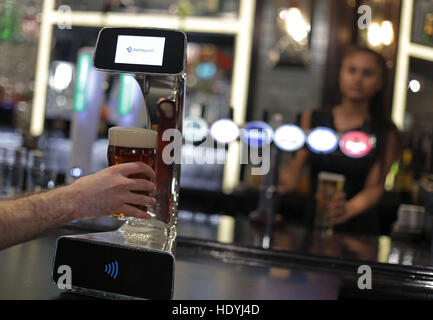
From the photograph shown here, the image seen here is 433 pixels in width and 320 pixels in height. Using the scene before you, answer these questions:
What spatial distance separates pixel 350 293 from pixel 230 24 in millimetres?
3998

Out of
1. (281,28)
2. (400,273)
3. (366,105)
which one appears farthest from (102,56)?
(281,28)

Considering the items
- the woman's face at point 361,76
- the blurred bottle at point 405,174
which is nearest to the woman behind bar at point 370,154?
the woman's face at point 361,76

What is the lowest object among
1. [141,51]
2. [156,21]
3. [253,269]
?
[253,269]

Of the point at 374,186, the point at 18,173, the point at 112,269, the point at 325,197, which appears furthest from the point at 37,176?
the point at 374,186

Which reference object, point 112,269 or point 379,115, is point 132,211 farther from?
point 379,115

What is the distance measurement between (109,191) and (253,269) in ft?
1.81

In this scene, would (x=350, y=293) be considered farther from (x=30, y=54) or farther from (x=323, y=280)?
(x=30, y=54)

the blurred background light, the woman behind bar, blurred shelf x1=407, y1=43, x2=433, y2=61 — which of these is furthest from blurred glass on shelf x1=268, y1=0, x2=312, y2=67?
the blurred background light

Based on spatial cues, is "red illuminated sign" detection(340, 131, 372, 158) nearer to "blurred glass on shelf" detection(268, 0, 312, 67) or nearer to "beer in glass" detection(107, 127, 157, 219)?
"beer in glass" detection(107, 127, 157, 219)

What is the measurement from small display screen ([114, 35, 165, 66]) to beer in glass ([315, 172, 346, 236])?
1229mm

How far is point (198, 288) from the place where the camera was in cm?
119

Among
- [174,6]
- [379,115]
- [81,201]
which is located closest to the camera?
[81,201]

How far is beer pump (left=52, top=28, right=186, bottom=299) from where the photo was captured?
104 cm

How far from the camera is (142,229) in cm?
119
